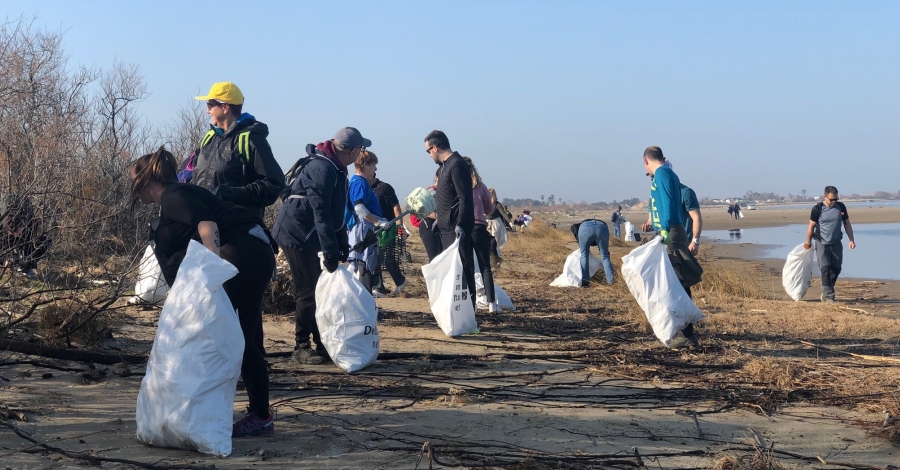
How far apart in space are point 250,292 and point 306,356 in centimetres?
175

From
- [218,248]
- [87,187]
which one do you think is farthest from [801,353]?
[87,187]

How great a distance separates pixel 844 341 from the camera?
6973 millimetres

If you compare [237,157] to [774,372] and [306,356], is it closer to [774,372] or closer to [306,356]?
[306,356]

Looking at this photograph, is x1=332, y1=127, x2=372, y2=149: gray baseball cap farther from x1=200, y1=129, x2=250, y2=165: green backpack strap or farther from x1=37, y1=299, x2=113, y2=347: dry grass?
x1=37, y1=299, x2=113, y2=347: dry grass

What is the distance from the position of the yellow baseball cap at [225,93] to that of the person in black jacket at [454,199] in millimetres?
2838

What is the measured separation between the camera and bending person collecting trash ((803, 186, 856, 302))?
1042 cm

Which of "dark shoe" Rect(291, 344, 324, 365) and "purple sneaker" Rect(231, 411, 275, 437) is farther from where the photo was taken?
"dark shoe" Rect(291, 344, 324, 365)

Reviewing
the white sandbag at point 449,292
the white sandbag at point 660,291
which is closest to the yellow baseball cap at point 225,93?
the white sandbag at point 449,292

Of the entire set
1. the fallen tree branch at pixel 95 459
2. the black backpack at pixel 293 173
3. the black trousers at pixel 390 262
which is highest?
the black backpack at pixel 293 173

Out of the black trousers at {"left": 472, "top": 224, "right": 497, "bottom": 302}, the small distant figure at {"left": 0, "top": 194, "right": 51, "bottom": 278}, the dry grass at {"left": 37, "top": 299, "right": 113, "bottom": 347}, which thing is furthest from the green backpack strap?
the black trousers at {"left": 472, "top": 224, "right": 497, "bottom": 302}

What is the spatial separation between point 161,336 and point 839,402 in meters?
3.65

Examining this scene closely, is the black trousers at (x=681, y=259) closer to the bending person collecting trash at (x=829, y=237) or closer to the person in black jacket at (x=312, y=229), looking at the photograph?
the person in black jacket at (x=312, y=229)

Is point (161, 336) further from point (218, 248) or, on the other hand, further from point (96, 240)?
point (96, 240)

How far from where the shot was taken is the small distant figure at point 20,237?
442cm
